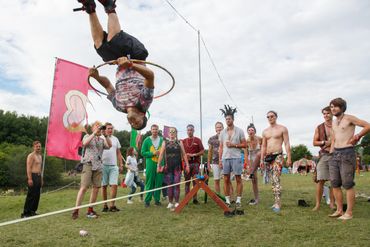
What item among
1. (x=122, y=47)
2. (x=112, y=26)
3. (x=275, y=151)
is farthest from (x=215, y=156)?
(x=112, y=26)

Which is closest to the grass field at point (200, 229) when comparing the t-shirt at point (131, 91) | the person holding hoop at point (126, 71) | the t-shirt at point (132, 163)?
the person holding hoop at point (126, 71)

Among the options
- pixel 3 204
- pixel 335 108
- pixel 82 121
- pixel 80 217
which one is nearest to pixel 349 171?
pixel 335 108

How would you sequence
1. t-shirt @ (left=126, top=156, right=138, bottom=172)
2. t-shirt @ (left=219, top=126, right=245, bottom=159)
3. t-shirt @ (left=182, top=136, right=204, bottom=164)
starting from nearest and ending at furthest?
t-shirt @ (left=219, top=126, right=245, bottom=159) → t-shirt @ (left=182, top=136, right=204, bottom=164) → t-shirt @ (left=126, top=156, right=138, bottom=172)

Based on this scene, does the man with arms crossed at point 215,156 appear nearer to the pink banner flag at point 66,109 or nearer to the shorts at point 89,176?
the shorts at point 89,176

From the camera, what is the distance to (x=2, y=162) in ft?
108

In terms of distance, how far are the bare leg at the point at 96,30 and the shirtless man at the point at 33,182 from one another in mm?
3563

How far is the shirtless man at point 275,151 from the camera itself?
507 centimetres

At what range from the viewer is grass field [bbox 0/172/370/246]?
3.39m

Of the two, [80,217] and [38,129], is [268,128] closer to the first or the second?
[80,217]

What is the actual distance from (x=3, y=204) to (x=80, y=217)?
5.90 meters

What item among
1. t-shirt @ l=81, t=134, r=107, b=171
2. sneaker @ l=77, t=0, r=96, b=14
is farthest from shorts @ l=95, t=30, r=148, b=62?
t-shirt @ l=81, t=134, r=107, b=171

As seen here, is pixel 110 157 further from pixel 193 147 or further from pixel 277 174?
pixel 277 174

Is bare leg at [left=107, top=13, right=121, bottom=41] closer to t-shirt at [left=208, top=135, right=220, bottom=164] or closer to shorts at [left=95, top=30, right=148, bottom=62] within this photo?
shorts at [left=95, top=30, right=148, bottom=62]

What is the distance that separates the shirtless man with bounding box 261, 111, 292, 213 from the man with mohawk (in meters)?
0.44
